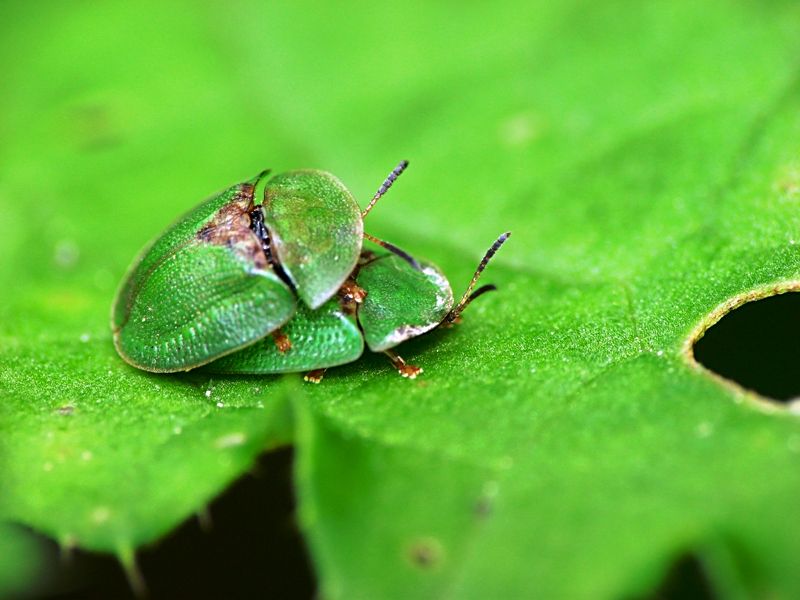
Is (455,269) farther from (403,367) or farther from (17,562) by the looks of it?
(17,562)

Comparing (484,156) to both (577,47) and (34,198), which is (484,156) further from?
(34,198)

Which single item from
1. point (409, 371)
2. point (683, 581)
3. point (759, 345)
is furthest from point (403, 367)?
point (759, 345)

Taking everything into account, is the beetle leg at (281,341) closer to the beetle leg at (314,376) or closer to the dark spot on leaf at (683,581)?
the beetle leg at (314,376)

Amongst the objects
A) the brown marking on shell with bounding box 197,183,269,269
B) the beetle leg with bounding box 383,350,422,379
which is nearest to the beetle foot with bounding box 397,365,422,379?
the beetle leg with bounding box 383,350,422,379

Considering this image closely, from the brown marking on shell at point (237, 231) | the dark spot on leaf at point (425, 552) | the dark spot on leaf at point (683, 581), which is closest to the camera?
the dark spot on leaf at point (683, 581)

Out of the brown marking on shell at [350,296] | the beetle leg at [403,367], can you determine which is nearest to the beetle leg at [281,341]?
the brown marking on shell at [350,296]

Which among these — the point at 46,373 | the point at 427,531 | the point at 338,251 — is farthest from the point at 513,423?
the point at 46,373
